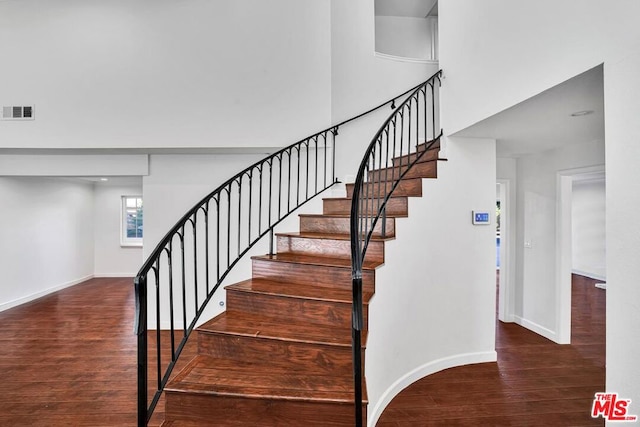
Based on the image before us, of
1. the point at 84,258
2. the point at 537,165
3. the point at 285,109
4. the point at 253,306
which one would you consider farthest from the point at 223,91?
the point at 84,258

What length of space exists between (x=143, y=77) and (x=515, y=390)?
17.5 ft

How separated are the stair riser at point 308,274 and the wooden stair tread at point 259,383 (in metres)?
0.67

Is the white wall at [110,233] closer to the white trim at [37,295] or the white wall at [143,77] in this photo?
the white trim at [37,295]

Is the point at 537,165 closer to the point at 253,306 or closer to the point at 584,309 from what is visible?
the point at 584,309

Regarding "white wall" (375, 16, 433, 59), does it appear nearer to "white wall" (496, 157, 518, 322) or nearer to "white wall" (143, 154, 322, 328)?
"white wall" (496, 157, 518, 322)

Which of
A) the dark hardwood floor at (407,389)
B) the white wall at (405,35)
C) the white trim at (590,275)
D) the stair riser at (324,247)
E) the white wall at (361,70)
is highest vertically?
the white wall at (405,35)

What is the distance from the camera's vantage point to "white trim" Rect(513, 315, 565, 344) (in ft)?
12.0

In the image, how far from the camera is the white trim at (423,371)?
7.39ft

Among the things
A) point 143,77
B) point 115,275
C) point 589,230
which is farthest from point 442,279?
point 115,275

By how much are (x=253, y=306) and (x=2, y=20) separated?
513 centimetres

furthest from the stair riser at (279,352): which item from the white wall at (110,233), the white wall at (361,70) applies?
the white wall at (110,233)

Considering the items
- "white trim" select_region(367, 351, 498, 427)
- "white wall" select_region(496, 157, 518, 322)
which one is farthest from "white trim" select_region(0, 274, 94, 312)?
"white wall" select_region(496, 157, 518, 322)

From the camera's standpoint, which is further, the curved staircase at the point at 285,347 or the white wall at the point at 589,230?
the white wall at the point at 589,230

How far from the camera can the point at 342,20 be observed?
4168mm
